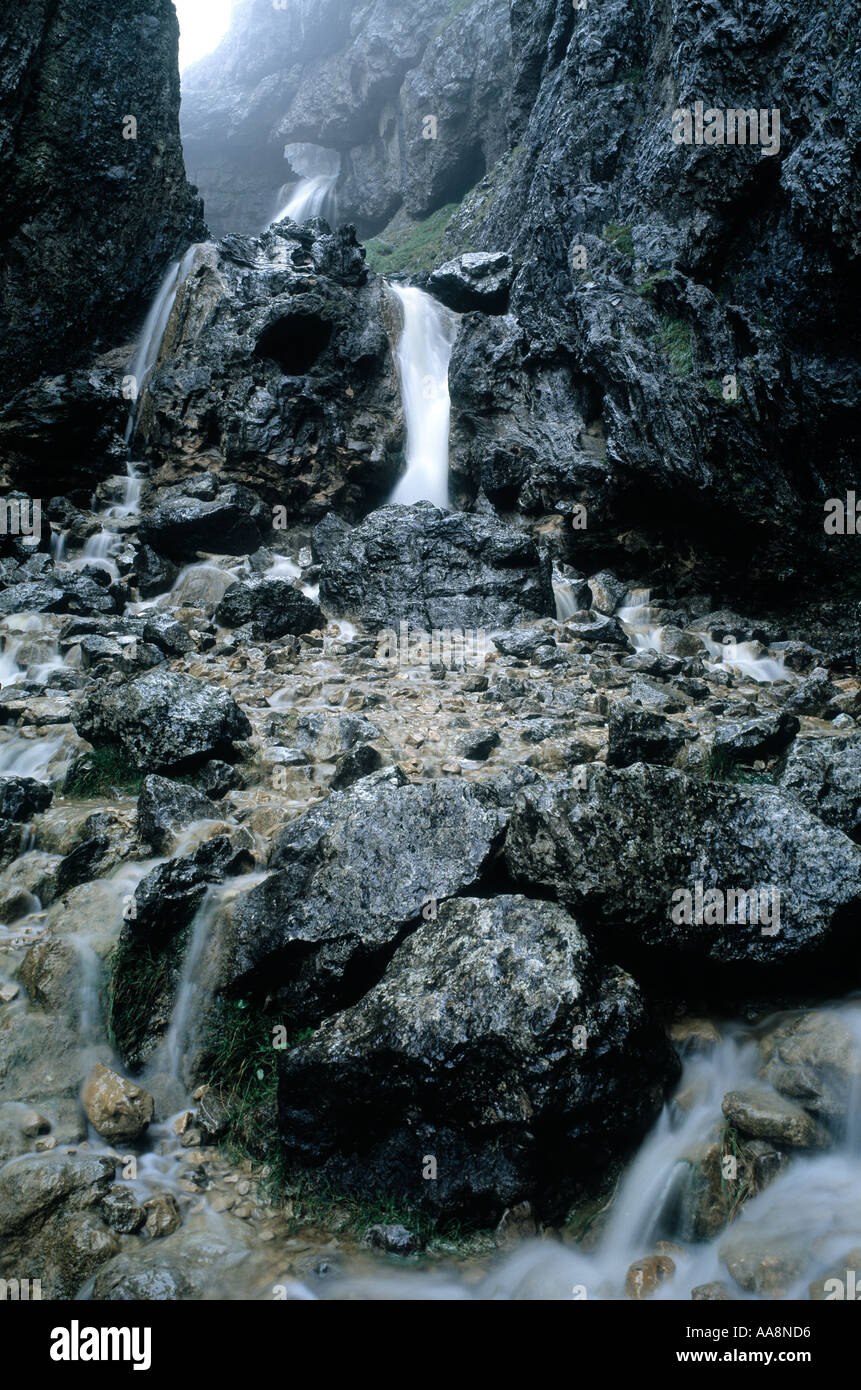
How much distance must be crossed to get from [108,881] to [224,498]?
440 inches

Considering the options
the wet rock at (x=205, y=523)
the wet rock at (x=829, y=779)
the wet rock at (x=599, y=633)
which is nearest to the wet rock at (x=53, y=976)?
the wet rock at (x=829, y=779)

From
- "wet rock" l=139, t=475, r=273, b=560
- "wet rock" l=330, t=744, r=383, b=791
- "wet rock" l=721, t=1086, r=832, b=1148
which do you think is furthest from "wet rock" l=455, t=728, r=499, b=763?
"wet rock" l=139, t=475, r=273, b=560

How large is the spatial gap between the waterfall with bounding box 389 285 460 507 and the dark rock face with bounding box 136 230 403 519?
42 cm

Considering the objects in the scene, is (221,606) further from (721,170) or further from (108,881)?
(721,170)

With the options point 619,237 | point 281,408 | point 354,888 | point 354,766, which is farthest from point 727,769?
point 619,237

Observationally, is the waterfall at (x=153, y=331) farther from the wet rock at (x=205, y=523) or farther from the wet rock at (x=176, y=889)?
the wet rock at (x=176, y=889)

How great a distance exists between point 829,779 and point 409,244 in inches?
1577

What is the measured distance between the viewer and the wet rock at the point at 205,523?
1452cm

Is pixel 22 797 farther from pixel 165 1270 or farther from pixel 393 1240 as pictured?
pixel 393 1240

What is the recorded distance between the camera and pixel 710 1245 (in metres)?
3.48

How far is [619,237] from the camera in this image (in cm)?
1677

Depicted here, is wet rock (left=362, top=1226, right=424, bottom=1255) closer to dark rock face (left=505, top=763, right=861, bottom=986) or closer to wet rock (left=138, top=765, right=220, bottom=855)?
dark rock face (left=505, top=763, right=861, bottom=986)

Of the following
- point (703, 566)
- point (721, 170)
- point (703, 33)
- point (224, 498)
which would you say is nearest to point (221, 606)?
point (224, 498)
